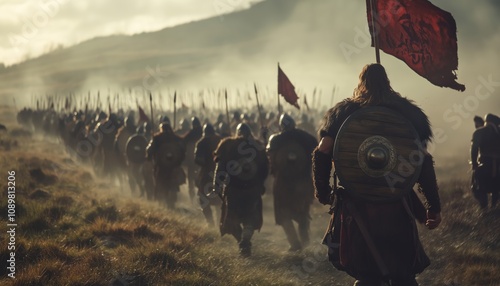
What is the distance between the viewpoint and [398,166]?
11.7 feet

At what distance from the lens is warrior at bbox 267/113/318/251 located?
29.6 ft

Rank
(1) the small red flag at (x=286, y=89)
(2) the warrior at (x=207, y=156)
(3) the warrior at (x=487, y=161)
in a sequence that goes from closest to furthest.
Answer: (3) the warrior at (x=487, y=161) < (2) the warrior at (x=207, y=156) < (1) the small red flag at (x=286, y=89)

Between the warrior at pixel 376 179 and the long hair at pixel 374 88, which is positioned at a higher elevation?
the long hair at pixel 374 88

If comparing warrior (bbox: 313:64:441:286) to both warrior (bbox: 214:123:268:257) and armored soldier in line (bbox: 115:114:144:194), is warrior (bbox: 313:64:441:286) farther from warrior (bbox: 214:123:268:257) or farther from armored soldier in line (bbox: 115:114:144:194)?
armored soldier in line (bbox: 115:114:144:194)

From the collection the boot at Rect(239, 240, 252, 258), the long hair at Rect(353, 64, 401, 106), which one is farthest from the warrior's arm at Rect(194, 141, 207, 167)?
the long hair at Rect(353, 64, 401, 106)

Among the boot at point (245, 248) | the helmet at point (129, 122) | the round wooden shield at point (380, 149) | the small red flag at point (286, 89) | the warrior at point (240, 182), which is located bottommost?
the boot at point (245, 248)

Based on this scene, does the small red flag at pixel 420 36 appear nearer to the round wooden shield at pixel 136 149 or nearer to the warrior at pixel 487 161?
the warrior at pixel 487 161

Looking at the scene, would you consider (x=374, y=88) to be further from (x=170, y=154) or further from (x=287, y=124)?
(x=170, y=154)

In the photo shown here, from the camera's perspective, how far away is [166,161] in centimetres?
1212

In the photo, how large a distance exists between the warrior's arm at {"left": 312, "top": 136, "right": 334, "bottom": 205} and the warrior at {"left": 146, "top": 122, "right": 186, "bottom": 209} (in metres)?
8.52

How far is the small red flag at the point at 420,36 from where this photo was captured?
177 inches

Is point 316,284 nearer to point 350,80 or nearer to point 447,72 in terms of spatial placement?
point 447,72

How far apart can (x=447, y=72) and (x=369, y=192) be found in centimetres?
160

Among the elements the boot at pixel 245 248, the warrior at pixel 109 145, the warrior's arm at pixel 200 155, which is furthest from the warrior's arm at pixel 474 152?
the warrior at pixel 109 145
